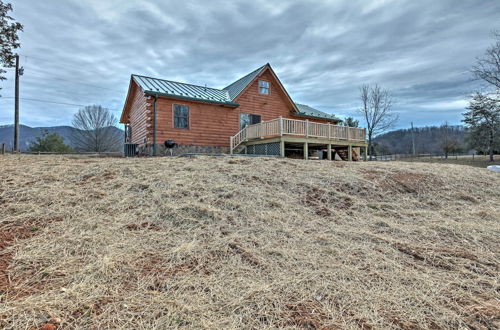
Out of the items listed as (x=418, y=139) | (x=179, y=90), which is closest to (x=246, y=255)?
(x=179, y=90)

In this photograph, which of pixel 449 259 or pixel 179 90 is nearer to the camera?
pixel 449 259

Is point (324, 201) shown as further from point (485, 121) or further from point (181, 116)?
point (485, 121)

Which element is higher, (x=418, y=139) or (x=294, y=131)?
(x=418, y=139)

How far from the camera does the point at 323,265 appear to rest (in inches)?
110

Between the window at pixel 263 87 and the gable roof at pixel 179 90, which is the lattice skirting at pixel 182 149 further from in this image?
the window at pixel 263 87

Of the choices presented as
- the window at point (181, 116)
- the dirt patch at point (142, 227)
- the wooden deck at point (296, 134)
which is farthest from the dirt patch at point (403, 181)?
the window at point (181, 116)

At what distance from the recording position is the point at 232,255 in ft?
9.84

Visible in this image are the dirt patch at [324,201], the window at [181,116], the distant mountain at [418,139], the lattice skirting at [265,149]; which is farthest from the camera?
the distant mountain at [418,139]

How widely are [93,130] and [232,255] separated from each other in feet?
126

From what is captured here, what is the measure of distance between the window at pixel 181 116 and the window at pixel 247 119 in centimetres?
335

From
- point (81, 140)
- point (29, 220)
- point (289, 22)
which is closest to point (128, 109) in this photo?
point (289, 22)

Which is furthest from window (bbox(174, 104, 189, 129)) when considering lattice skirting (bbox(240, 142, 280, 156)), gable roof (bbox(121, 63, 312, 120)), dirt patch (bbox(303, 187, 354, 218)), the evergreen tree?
Answer: the evergreen tree

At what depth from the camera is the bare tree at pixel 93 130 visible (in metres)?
33.2

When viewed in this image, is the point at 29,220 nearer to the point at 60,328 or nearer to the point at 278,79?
the point at 60,328
